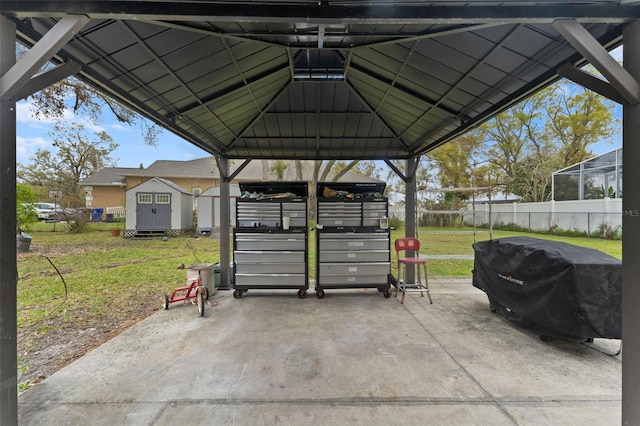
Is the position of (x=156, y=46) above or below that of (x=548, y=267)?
above

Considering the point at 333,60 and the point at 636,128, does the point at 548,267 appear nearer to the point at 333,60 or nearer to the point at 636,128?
the point at 636,128

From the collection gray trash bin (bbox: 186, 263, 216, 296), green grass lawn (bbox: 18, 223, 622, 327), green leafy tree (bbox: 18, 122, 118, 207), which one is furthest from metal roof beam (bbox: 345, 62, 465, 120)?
green leafy tree (bbox: 18, 122, 118, 207)

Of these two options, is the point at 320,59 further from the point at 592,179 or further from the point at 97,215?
the point at 97,215

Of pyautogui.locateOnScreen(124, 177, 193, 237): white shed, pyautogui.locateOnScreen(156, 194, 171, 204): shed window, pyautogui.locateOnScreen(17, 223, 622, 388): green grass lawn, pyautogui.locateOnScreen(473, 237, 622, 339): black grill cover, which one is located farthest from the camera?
pyautogui.locateOnScreen(156, 194, 171, 204): shed window

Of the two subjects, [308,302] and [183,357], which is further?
[308,302]

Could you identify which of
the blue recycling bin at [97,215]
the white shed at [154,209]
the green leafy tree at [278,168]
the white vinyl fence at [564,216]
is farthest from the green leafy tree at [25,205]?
the white vinyl fence at [564,216]

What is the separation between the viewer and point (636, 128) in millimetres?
1571

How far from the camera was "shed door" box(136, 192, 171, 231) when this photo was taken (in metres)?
12.2

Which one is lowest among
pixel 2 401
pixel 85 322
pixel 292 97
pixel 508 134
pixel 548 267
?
pixel 85 322

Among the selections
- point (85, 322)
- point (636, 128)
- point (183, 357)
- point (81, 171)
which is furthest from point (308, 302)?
point (81, 171)

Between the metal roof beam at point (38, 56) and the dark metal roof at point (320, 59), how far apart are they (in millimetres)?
83

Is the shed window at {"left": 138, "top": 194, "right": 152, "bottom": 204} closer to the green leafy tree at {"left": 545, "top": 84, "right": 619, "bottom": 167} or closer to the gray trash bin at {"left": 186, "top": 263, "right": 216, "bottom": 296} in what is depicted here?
the gray trash bin at {"left": 186, "top": 263, "right": 216, "bottom": 296}

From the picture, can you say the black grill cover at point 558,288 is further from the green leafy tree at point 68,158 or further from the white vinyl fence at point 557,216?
the green leafy tree at point 68,158

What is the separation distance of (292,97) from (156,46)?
212 centimetres
